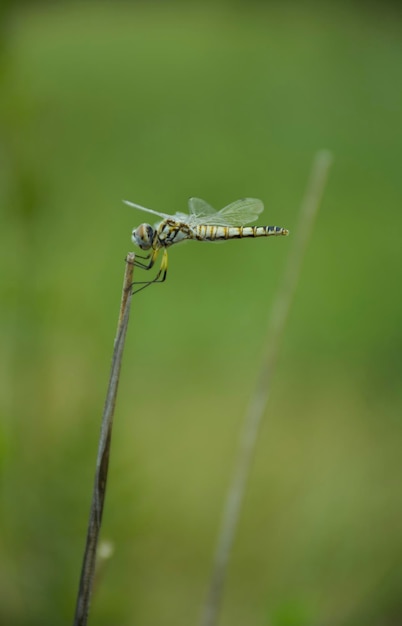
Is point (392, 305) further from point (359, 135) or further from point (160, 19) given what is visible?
point (160, 19)

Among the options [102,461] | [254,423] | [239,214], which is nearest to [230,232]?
[239,214]

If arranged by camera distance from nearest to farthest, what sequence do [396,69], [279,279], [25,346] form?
[25,346] → [279,279] → [396,69]

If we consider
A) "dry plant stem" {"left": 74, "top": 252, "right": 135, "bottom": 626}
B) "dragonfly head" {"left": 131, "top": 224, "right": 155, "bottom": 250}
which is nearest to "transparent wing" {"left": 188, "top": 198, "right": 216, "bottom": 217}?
"dragonfly head" {"left": 131, "top": 224, "right": 155, "bottom": 250}

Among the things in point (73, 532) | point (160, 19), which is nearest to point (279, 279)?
point (73, 532)

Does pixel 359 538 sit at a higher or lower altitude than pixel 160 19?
lower

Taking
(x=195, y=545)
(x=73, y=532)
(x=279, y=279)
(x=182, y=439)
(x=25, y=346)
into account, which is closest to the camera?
(x=73, y=532)

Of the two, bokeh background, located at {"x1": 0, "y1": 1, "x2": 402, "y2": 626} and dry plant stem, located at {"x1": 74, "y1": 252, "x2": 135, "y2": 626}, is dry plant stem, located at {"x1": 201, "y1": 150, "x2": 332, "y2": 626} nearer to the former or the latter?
bokeh background, located at {"x1": 0, "y1": 1, "x2": 402, "y2": 626}
